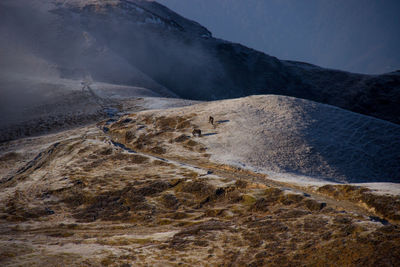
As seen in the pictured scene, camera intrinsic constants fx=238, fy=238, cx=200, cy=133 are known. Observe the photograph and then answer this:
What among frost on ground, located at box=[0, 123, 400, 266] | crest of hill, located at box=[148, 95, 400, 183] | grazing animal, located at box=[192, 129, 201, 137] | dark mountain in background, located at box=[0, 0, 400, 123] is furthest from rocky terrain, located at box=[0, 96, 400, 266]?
dark mountain in background, located at box=[0, 0, 400, 123]

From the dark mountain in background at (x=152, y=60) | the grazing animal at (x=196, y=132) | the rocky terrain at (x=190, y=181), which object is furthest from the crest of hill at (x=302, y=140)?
the dark mountain in background at (x=152, y=60)

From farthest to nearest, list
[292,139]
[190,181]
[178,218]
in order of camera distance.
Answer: [292,139]
[190,181]
[178,218]

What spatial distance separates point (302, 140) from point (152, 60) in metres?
103

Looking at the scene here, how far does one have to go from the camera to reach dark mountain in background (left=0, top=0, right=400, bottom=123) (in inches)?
3674

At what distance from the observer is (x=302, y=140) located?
2856cm

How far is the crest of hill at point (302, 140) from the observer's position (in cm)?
2531

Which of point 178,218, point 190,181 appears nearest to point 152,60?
point 190,181

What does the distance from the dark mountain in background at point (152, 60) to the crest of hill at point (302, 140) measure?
212 feet

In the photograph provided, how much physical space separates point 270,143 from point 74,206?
70.0ft

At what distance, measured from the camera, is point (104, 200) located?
20984mm

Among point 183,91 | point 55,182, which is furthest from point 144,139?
point 183,91

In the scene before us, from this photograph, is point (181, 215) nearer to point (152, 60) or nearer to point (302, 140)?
point (302, 140)

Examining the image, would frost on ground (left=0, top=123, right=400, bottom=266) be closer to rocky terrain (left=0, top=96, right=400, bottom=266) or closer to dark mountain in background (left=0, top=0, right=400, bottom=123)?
rocky terrain (left=0, top=96, right=400, bottom=266)

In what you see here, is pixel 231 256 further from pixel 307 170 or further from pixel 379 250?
pixel 307 170
